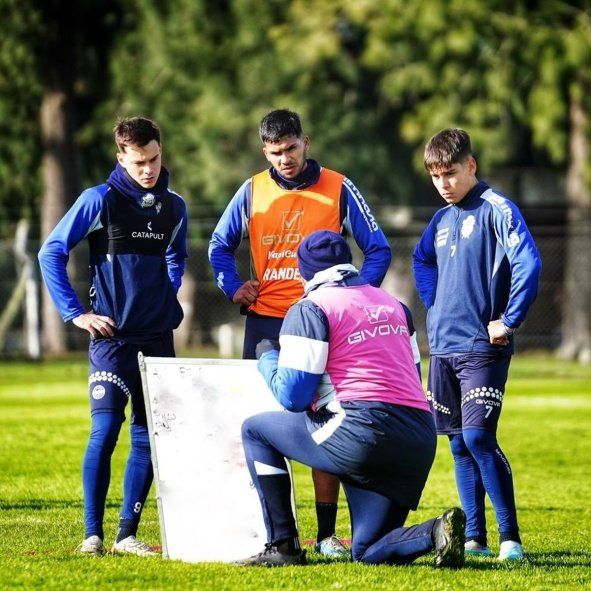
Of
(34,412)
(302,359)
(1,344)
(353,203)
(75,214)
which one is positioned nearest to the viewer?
(302,359)

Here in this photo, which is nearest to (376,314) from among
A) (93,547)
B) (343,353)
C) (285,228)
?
(343,353)

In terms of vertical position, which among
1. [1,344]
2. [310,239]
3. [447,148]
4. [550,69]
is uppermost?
[550,69]

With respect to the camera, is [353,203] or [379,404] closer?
[379,404]

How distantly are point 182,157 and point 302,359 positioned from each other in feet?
94.9

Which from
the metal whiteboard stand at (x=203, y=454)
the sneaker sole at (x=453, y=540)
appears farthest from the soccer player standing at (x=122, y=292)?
the sneaker sole at (x=453, y=540)

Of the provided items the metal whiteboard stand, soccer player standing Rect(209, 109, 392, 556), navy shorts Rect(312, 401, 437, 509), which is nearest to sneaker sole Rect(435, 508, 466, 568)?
navy shorts Rect(312, 401, 437, 509)

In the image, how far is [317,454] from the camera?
5961 millimetres

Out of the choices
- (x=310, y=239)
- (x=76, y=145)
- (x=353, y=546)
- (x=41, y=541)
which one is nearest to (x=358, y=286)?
(x=310, y=239)

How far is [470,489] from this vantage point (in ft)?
22.9

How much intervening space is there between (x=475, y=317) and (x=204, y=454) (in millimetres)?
1617

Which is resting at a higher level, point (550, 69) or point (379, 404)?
point (550, 69)

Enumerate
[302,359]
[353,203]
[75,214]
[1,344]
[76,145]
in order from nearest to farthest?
1. [302,359]
2. [75,214]
3. [353,203]
4. [1,344]
5. [76,145]

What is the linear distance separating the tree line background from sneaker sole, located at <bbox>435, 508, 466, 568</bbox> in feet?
76.2

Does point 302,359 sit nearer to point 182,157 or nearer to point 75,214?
point 75,214
